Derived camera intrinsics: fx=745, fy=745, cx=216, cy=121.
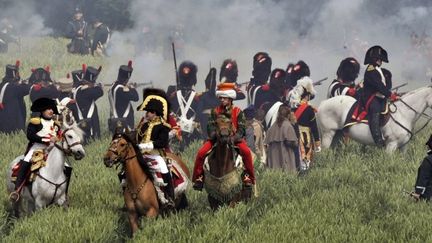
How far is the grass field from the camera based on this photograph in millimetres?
9773

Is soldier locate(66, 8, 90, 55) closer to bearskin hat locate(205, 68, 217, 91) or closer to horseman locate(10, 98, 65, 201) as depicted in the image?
bearskin hat locate(205, 68, 217, 91)

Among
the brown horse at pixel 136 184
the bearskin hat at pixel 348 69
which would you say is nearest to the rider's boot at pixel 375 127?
the bearskin hat at pixel 348 69

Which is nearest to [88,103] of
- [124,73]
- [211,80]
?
[124,73]

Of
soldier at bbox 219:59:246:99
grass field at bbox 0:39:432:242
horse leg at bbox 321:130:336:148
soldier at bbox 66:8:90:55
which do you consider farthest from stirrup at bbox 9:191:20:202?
soldier at bbox 66:8:90:55

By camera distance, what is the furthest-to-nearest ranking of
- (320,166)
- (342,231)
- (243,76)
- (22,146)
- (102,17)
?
(102,17) < (243,76) < (22,146) < (320,166) < (342,231)

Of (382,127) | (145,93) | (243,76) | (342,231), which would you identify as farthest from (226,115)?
(243,76)

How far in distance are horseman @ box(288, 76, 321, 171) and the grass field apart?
0.66 metres

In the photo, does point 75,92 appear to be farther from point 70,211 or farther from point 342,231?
point 342,231

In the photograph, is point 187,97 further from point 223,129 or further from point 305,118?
point 223,129

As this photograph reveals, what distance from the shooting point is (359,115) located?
55.1 ft

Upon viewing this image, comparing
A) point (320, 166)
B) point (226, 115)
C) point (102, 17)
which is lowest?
point (320, 166)

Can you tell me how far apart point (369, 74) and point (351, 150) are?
191cm

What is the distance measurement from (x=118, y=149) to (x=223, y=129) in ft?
4.55

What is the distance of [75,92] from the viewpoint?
61.8ft
